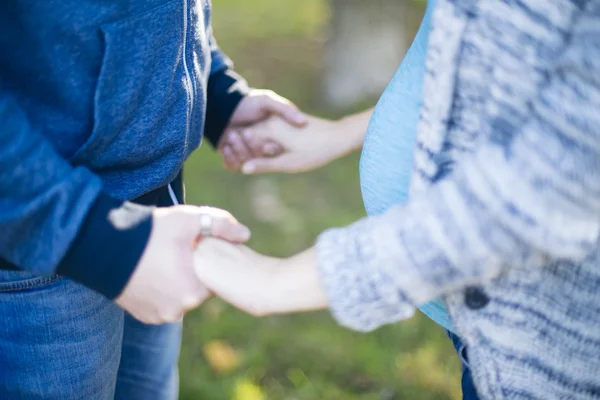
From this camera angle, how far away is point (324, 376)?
278 cm

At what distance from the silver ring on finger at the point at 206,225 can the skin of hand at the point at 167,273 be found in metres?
0.01

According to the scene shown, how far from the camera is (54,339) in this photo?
142 cm

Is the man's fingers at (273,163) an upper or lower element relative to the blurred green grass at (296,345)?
upper

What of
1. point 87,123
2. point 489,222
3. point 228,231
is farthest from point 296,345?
point 489,222

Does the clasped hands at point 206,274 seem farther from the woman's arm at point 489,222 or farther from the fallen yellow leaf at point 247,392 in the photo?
the fallen yellow leaf at point 247,392

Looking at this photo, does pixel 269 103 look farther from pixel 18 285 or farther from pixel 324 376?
pixel 324 376

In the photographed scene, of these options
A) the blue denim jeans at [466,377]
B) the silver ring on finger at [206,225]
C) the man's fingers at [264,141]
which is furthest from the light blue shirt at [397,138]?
the man's fingers at [264,141]

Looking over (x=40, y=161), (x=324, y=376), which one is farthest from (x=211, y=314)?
(x=40, y=161)

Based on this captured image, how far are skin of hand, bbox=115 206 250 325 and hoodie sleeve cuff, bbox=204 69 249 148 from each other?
691 millimetres

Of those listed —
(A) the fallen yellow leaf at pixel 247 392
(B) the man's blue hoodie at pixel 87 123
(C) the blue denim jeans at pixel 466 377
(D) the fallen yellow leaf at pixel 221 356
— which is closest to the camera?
(B) the man's blue hoodie at pixel 87 123

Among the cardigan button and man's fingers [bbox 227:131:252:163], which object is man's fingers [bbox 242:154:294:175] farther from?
the cardigan button

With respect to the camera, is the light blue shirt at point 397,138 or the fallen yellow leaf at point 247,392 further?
the fallen yellow leaf at point 247,392

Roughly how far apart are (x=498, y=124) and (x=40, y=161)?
811mm

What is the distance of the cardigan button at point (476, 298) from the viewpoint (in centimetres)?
123
